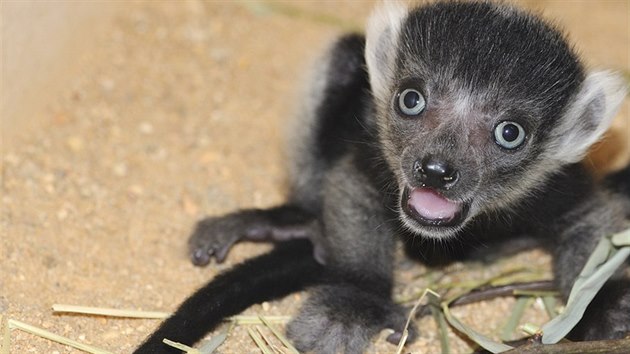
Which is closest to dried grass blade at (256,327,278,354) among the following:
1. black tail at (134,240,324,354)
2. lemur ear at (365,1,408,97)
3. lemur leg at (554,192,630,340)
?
black tail at (134,240,324,354)

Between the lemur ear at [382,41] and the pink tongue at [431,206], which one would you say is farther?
the lemur ear at [382,41]

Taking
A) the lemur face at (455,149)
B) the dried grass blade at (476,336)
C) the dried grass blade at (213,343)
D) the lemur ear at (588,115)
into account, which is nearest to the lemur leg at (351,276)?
the dried grass blade at (476,336)

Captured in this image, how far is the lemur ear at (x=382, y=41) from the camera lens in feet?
15.1

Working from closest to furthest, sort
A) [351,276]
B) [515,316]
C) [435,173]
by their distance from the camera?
1. [435,173]
2. [351,276]
3. [515,316]

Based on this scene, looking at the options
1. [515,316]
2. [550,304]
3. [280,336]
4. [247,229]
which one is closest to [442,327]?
[515,316]

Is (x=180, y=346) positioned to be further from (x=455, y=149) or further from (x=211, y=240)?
(x=455, y=149)

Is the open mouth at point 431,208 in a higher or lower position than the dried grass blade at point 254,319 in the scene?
higher

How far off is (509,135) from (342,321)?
1092mm

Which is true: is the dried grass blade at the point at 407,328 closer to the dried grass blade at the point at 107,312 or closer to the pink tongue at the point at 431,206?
the pink tongue at the point at 431,206

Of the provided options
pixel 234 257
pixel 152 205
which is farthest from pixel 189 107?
pixel 234 257

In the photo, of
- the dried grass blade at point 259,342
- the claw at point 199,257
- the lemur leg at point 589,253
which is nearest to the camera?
the dried grass blade at point 259,342

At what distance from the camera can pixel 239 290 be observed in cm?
439

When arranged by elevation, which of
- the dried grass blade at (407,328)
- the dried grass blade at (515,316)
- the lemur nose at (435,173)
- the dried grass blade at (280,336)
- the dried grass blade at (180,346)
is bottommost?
the dried grass blade at (180,346)

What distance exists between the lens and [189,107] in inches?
234
